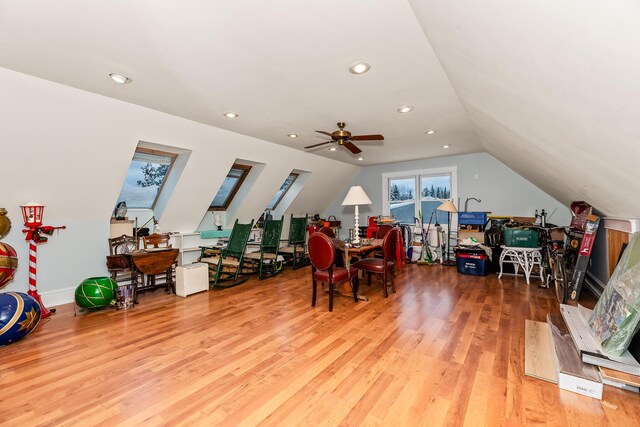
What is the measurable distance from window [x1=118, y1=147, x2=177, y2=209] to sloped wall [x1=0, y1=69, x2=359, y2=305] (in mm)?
423

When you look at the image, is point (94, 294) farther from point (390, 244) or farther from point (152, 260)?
point (390, 244)

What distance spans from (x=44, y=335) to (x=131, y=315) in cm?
71

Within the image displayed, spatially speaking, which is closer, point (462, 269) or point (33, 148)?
point (33, 148)

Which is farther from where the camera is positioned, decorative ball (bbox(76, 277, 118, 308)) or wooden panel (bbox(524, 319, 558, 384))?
decorative ball (bbox(76, 277, 118, 308))

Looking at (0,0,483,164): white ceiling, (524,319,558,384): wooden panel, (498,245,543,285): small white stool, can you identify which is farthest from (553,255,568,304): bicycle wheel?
(0,0,483,164): white ceiling

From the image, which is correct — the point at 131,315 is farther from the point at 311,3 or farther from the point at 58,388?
the point at 311,3

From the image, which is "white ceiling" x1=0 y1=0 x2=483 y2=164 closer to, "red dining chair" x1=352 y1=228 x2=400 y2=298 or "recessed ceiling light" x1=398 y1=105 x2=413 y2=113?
"recessed ceiling light" x1=398 y1=105 x2=413 y2=113

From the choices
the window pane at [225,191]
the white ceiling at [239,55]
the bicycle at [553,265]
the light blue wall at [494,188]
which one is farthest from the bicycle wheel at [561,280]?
the window pane at [225,191]

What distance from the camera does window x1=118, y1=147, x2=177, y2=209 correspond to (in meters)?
4.22

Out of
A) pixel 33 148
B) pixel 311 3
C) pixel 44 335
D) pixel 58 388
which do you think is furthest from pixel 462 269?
pixel 33 148

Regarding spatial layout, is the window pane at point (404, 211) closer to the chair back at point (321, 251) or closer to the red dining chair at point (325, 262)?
the red dining chair at point (325, 262)

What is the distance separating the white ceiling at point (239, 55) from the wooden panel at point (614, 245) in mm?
2113

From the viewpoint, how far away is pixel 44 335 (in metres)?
2.70

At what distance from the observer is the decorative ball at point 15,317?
94.1 inches
